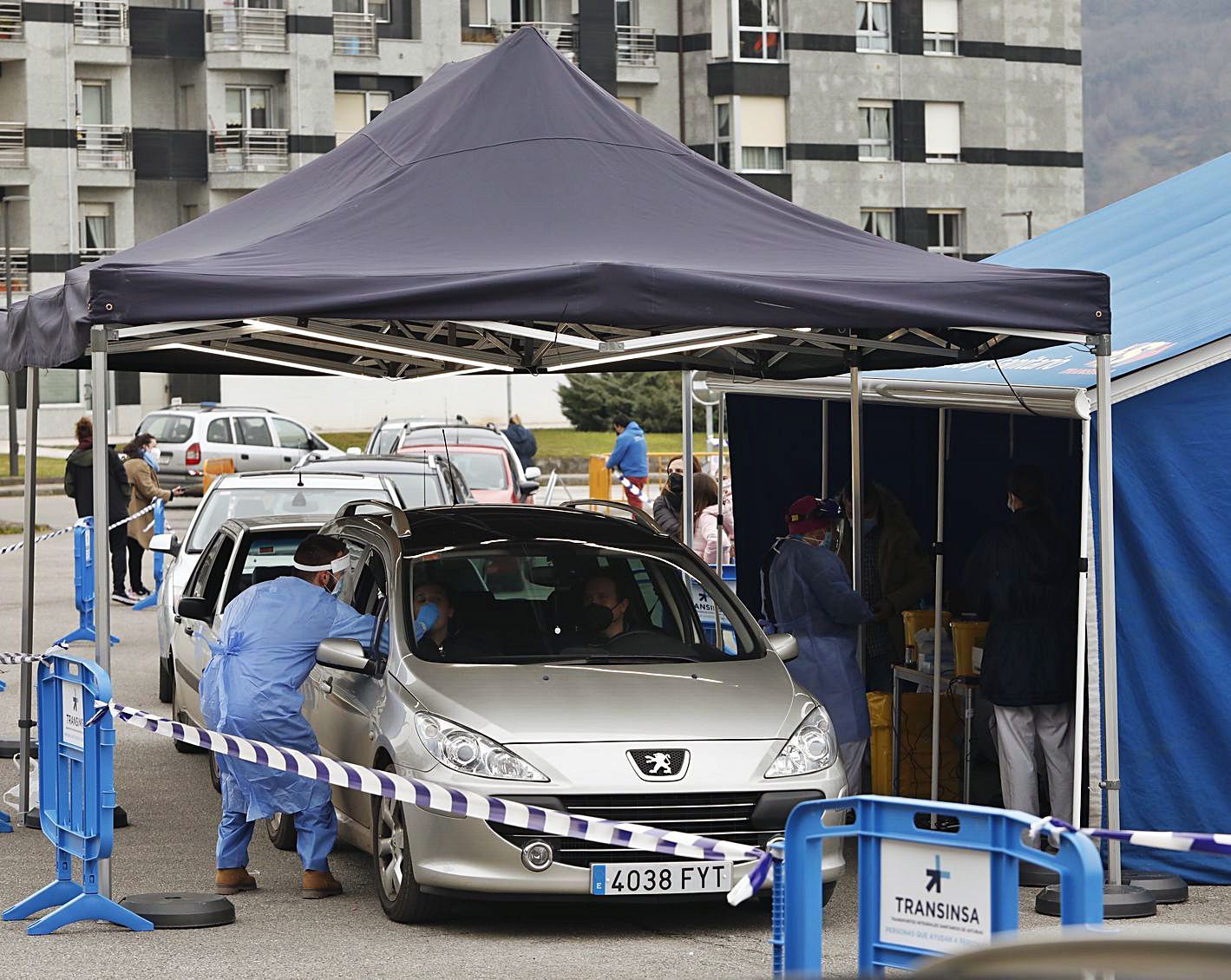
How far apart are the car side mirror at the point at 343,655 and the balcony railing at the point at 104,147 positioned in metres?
47.6

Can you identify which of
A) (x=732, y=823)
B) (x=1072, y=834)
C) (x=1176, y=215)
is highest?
(x=1176, y=215)

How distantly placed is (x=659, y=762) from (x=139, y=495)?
14413mm

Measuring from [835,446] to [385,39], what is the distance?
1713 inches

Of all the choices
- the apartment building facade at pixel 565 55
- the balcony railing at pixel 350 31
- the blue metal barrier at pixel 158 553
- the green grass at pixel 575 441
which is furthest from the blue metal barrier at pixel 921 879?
the balcony railing at pixel 350 31

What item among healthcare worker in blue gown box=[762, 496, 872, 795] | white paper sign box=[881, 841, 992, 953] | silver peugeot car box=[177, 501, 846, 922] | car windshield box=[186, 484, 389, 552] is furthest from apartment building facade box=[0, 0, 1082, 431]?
white paper sign box=[881, 841, 992, 953]

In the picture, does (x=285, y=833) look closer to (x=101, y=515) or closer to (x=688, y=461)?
(x=101, y=515)

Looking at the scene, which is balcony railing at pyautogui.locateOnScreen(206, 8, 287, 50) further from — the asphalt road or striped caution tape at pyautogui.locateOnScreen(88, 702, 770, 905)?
striped caution tape at pyautogui.locateOnScreen(88, 702, 770, 905)

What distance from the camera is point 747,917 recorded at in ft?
24.7

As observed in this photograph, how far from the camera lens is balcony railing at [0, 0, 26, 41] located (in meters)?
51.0

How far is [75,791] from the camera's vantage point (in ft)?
24.2

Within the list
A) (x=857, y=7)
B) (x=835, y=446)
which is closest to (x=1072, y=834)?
(x=835, y=446)

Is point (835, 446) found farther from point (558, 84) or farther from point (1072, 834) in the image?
point (1072, 834)

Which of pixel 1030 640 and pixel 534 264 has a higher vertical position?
pixel 534 264

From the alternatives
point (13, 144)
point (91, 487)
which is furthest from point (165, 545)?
point (13, 144)
